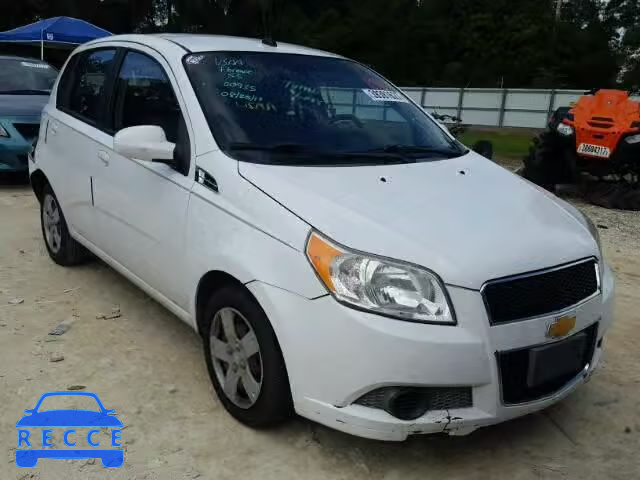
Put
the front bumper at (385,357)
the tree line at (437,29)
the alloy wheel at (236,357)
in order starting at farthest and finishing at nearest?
1. the tree line at (437,29)
2. the alloy wheel at (236,357)
3. the front bumper at (385,357)

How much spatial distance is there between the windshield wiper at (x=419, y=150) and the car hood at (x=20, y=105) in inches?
234

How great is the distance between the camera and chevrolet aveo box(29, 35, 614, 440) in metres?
2.19

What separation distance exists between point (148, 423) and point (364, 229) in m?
1.34

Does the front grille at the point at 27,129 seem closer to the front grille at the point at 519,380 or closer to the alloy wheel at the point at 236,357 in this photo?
the alloy wheel at the point at 236,357

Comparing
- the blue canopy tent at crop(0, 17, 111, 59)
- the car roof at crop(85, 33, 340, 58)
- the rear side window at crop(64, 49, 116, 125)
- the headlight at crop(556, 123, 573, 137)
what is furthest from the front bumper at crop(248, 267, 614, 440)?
the blue canopy tent at crop(0, 17, 111, 59)

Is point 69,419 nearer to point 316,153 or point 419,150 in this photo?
point 316,153

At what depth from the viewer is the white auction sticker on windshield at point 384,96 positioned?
360 cm

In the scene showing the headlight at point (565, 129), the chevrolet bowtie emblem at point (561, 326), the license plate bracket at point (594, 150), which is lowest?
the chevrolet bowtie emblem at point (561, 326)

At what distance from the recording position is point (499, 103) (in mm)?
21172

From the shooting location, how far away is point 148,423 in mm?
2730

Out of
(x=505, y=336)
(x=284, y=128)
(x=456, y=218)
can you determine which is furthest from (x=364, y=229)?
(x=284, y=128)

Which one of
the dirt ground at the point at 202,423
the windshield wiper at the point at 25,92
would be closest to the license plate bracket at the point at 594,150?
the dirt ground at the point at 202,423

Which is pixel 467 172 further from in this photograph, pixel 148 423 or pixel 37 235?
pixel 37 235

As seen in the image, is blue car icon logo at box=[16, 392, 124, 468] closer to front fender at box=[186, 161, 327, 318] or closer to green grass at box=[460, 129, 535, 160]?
front fender at box=[186, 161, 327, 318]
